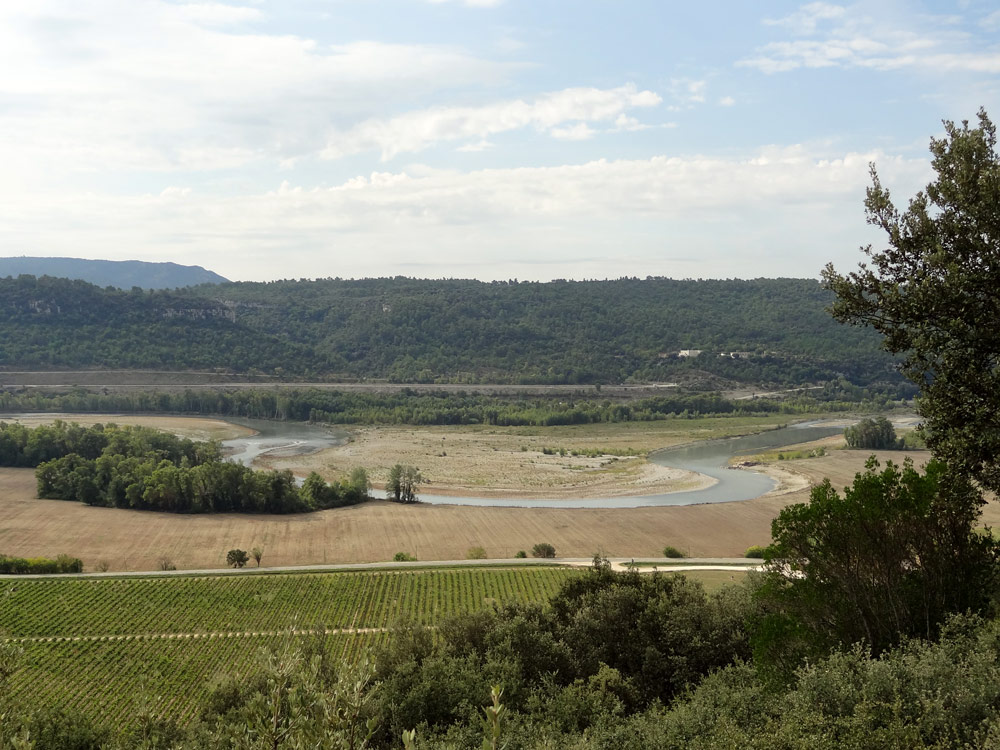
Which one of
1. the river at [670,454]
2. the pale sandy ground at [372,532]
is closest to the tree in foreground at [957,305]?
the pale sandy ground at [372,532]

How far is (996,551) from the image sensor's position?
14250 mm

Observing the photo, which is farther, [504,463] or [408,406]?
[408,406]

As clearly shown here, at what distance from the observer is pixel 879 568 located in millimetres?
14570

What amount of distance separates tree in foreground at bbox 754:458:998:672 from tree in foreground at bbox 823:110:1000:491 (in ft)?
6.41

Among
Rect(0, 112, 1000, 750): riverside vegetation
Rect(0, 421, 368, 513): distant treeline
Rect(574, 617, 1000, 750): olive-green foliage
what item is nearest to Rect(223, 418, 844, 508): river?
Rect(0, 421, 368, 513): distant treeline

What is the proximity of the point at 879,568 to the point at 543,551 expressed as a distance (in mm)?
38271

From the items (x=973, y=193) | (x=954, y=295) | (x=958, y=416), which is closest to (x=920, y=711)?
(x=958, y=416)

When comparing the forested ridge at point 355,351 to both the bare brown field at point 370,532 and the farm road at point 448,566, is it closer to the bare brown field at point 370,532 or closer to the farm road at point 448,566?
the bare brown field at point 370,532

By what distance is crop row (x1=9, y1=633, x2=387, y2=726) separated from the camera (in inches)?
1116

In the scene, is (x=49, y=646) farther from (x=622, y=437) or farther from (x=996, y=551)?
(x=622, y=437)

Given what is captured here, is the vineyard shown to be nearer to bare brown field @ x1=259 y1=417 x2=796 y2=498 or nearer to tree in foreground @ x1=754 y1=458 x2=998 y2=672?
tree in foreground @ x1=754 y1=458 x2=998 y2=672

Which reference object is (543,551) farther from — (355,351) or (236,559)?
(355,351)

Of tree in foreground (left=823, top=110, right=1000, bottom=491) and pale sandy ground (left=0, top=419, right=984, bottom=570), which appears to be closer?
tree in foreground (left=823, top=110, right=1000, bottom=491)

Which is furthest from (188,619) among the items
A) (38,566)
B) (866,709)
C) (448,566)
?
(866,709)
